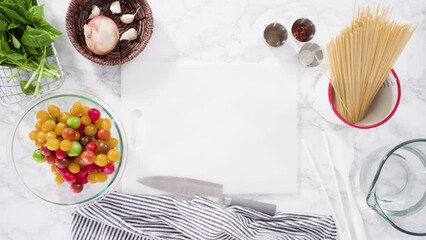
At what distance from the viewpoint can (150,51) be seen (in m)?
1.01

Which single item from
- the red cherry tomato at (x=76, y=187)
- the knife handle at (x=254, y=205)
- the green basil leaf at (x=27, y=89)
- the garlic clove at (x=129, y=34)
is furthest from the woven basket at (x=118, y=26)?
the knife handle at (x=254, y=205)

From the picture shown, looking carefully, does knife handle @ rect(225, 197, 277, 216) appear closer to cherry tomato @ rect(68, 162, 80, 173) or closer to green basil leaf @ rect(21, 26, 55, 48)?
cherry tomato @ rect(68, 162, 80, 173)

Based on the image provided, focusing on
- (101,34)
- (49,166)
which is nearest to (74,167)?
(49,166)

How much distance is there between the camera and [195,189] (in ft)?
3.30

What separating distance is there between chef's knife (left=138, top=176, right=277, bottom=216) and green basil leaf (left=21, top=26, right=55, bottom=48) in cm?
33

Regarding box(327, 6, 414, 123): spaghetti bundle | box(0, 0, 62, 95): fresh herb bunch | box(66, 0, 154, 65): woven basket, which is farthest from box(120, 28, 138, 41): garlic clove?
box(327, 6, 414, 123): spaghetti bundle

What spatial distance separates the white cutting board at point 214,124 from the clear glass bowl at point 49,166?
6cm

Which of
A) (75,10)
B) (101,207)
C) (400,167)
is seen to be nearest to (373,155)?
(400,167)

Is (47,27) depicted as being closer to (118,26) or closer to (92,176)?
(118,26)

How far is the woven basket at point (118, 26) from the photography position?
37.0 inches

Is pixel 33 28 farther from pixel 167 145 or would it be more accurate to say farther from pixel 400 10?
pixel 400 10

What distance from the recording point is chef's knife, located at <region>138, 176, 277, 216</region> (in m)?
1.00

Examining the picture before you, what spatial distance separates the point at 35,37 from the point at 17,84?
0.55 feet

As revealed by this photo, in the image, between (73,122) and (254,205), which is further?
(254,205)
